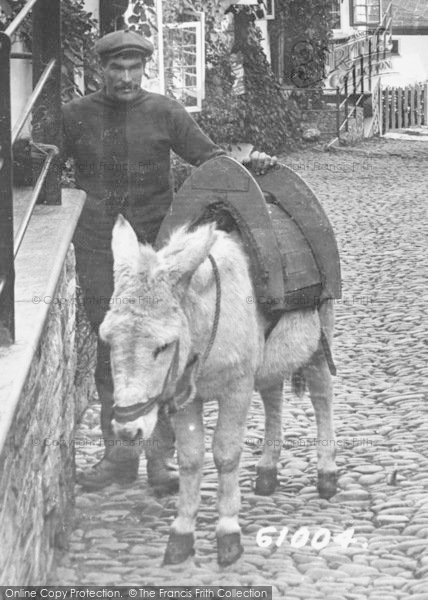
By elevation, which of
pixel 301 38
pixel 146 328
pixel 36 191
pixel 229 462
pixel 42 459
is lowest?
pixel 229 462

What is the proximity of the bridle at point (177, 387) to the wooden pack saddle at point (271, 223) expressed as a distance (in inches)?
18.8

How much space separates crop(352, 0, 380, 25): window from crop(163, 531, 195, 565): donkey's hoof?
103ft

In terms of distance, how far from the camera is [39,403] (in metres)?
4.62

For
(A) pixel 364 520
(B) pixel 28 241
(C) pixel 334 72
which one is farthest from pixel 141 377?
(C) pixel 334 72

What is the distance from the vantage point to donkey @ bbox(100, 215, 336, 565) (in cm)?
441

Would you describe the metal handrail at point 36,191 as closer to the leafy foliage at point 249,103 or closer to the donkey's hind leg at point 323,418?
the donkey's hind leg at point 323,418

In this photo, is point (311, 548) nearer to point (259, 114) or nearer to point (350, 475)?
point (350, 475)

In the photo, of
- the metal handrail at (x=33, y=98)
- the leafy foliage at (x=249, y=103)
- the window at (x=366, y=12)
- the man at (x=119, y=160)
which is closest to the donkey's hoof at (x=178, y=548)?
the man at (x=119, y=160)

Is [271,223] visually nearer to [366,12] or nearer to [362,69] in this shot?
[362,69]

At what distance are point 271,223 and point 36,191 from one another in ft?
3.34

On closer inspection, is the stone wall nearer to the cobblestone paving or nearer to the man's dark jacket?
the cobblestone paving

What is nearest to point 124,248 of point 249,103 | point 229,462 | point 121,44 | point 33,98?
point 33,98

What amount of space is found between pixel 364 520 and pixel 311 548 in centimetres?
42

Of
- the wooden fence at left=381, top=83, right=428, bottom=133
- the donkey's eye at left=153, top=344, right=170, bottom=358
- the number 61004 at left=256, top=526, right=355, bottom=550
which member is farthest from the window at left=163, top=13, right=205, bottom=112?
the wooden fence at left=381, top=83, right=428, bottom=133
